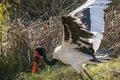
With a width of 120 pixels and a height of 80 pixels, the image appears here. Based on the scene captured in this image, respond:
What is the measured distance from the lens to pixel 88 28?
5715mm

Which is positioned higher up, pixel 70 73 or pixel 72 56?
pixel 72 56

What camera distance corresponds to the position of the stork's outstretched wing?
5.32m

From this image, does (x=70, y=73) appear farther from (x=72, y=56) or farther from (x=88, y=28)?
(x=88, y=28)

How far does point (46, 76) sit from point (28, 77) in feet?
1.06

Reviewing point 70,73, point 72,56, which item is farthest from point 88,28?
point 70,73

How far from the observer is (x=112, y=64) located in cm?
724

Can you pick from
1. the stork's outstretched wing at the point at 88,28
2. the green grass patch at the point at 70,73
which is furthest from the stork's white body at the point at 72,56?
the green grass patch at the point at 70,73

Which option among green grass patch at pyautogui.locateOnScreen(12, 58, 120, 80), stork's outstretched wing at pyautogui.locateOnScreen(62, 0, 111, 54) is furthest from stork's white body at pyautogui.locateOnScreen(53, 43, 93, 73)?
green grass patch at pyautogui.locateOnScreen(12, 58, 120, 80)

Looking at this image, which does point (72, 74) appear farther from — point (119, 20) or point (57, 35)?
point (119, 20)

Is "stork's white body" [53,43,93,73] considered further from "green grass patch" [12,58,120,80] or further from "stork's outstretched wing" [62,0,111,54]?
"green grass patch" [12,58,120,80]

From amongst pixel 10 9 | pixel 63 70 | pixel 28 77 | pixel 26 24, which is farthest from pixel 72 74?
pixel 10 9

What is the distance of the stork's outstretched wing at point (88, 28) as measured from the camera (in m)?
5.32

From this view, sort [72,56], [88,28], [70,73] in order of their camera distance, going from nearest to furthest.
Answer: [88,28]
[72,56]
[70,73]

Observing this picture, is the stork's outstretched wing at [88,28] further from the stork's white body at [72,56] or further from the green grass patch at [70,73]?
the green grass patch at [70,73]
